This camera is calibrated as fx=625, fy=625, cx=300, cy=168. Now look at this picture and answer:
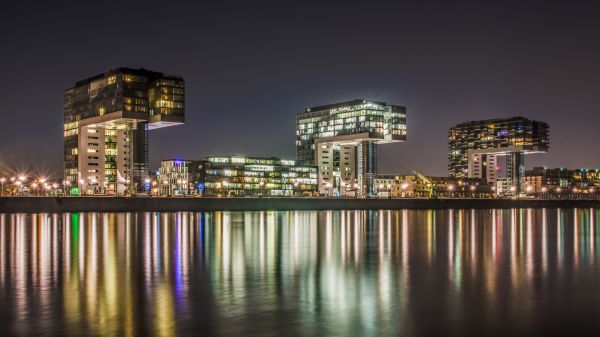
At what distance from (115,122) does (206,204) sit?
177 feet

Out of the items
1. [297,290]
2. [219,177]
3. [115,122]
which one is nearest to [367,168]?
[219,177]

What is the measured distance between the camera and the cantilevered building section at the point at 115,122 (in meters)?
148

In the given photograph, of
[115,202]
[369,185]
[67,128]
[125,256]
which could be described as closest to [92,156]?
[67,128]

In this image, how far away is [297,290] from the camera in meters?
19.3

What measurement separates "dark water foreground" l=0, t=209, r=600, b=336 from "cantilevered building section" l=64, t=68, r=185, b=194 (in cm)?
11591

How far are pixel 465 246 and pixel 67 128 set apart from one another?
152 meters

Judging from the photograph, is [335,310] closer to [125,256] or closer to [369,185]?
[125,256]

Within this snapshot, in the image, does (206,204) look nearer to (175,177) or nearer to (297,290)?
(175,177)

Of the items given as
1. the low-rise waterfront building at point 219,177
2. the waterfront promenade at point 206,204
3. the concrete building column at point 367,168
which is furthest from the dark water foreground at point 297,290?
the low-rise waterfront building at point 219,177

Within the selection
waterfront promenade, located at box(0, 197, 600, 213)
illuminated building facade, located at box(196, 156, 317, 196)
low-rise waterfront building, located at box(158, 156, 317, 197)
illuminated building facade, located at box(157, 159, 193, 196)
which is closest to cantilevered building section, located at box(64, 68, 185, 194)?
illuminated building facade, located at box(157, 159, 193, 196)

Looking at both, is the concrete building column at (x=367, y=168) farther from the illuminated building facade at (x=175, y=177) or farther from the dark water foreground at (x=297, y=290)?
the dark water foreground at (x=297, y=290)

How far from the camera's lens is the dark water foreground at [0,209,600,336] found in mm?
14242

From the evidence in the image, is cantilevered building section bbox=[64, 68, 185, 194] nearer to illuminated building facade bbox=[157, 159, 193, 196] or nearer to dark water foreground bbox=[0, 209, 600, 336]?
illuminated building facade bbox=[157, 159, 193, 196]

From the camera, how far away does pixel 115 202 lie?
103 meters
